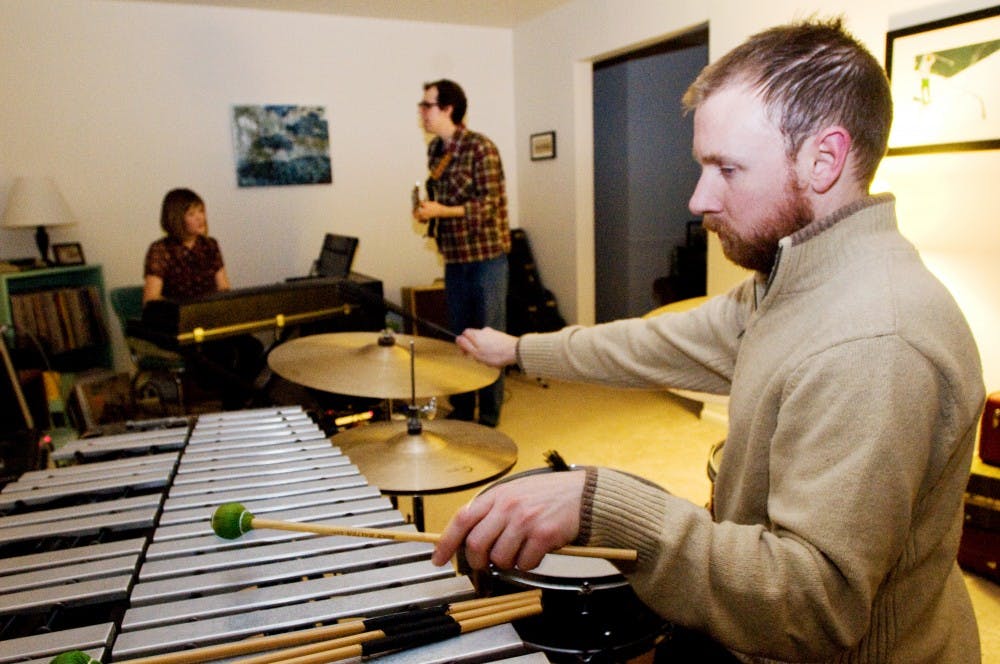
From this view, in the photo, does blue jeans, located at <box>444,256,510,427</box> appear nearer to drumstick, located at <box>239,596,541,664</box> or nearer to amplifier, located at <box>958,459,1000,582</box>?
amplifier, located at <box>958,459,1000,582</box>

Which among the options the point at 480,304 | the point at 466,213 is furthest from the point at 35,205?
the point at 480,304

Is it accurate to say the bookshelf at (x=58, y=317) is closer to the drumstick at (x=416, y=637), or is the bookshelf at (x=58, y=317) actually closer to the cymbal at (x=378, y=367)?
the cymbal at (x=378, y=367)

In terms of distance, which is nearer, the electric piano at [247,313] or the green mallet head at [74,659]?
the green mallet head at [74,659]

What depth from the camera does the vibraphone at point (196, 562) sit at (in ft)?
3.02

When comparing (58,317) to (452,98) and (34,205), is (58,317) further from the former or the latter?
(452,98)

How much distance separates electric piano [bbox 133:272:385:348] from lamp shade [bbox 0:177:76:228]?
154cm

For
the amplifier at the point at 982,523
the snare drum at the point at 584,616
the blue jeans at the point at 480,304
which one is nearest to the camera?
the snare drum at the point at 584,616

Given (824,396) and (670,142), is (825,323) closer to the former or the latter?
(824,396)

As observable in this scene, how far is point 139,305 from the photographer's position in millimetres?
4641

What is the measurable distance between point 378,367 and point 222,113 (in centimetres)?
377

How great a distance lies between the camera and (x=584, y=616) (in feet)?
4.31

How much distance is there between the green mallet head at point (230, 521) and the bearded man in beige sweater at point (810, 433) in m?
0.40

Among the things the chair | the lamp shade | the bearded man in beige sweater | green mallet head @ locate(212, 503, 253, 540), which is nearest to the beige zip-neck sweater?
the bearded man in beige sweater

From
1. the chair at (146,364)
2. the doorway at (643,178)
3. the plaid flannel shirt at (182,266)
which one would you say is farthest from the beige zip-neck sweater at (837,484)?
the doorway at (643,178)
